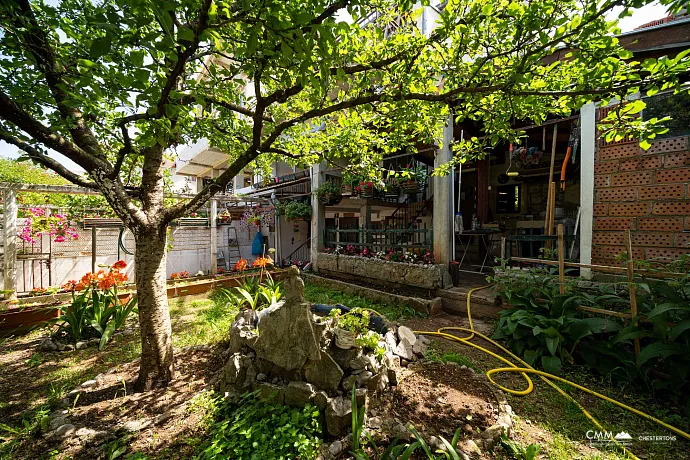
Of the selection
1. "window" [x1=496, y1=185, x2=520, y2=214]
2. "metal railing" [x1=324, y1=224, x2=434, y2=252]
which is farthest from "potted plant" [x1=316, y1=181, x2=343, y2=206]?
"window" [x1=496, y1=185, x2=520, y2=214]

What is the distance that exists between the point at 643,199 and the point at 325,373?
5.58 metres

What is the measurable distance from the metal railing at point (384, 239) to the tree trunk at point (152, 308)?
16.6ft

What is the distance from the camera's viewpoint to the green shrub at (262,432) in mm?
2010

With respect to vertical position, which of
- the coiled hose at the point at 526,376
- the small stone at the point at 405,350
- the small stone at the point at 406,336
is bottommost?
the coiled hose at the point at 526,376

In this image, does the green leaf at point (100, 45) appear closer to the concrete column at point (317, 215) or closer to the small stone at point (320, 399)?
the small stone at point (320, 399)

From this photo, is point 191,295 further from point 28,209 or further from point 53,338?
point 28,209

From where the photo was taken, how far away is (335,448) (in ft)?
6.81

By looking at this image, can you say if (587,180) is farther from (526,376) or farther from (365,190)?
(365,190)

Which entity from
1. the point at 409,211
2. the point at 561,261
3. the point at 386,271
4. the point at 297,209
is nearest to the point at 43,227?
the point at 297,209

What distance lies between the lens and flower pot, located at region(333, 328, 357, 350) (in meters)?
2.76

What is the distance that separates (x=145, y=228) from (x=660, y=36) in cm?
801

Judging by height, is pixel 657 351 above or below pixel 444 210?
below
